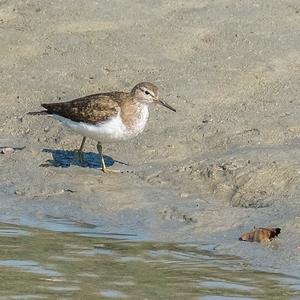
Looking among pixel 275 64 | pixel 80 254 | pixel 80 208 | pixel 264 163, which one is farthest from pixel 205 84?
pixel 80 254

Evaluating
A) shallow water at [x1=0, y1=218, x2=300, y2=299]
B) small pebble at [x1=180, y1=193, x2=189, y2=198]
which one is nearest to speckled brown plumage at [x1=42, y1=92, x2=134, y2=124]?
small pebble at [x1=180, y1=193, x2=189, y2=198]

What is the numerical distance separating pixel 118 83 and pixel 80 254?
493cm

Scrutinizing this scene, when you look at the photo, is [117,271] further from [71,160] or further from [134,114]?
[71,160]

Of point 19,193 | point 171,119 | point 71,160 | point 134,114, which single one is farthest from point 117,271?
point 171,119

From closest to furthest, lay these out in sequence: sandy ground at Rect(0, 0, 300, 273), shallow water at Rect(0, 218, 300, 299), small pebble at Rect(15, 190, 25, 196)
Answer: shallow water at Rect(0, 218, 300, 299) → sandy ground at Rect(0, 0, 300, 273) → small pebble at Rect(15, 190, 25, 196)

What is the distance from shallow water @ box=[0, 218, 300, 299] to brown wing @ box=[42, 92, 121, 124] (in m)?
2.09

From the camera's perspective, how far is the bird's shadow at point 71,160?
12.3m

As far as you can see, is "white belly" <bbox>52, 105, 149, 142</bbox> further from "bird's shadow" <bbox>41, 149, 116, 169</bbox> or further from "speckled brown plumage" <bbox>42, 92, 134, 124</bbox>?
"bird's shadow" <bbox>41, 149, 116, 169</bbox>

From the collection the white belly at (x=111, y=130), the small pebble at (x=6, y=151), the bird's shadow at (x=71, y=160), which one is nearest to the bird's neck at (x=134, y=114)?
the white belly at (x=111, y=130)

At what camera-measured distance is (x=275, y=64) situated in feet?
46.1

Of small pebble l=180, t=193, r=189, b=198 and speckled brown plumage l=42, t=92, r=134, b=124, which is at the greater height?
speckled brown plumage l=42, t=92, r=134, b=124

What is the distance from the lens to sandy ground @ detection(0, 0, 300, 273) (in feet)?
35.0

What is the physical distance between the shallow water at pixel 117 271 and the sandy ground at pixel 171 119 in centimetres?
37

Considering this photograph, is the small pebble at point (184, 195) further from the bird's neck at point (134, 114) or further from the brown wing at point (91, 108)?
the brown wing at point (91, 108)
